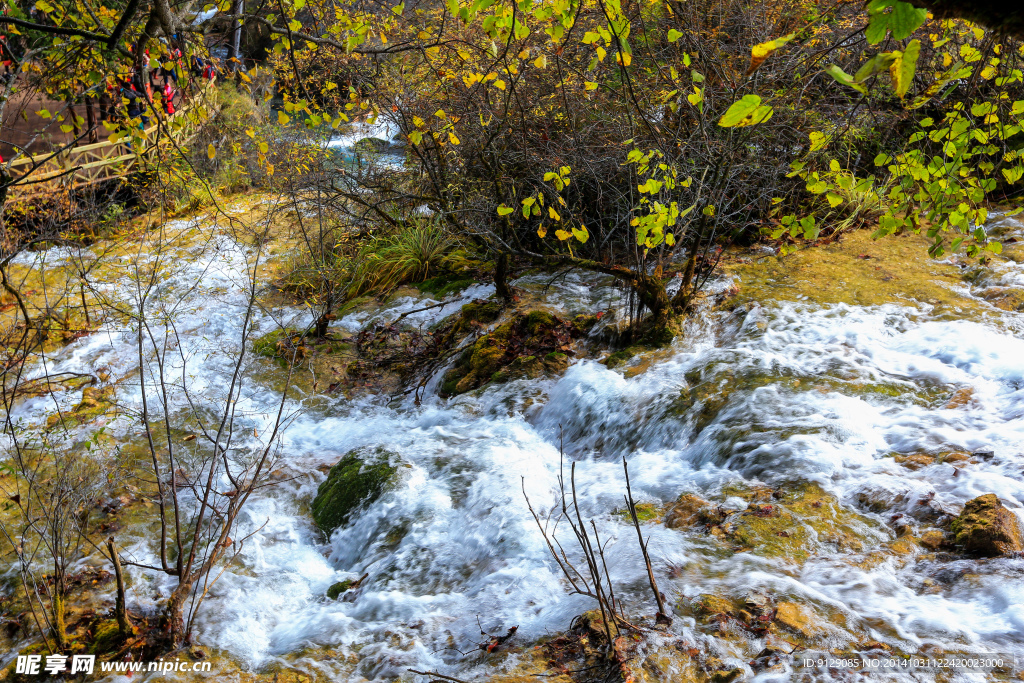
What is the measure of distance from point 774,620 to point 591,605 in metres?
0.87

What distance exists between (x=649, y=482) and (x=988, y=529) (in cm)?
186

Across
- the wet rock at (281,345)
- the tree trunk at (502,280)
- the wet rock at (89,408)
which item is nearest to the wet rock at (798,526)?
the tree trunk at (502,280)

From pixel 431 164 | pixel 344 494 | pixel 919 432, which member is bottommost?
pixel 344 494

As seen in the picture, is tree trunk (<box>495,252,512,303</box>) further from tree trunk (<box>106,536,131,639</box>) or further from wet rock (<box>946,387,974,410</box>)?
tree trunk (<box>106,536,131,639</box>)

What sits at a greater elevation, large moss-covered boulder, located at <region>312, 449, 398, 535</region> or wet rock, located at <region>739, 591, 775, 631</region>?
wet rock, located at <region>739, 591, 775, 631</region>

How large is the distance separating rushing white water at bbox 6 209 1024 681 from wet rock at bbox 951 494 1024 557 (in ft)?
0.29

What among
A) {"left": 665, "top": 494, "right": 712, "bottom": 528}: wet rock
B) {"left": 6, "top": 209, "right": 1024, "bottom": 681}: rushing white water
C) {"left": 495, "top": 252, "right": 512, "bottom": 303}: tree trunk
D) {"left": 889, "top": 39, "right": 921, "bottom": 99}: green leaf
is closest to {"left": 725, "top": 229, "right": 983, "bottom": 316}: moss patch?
{"left": 6, "top": 209, "right": 1024, "bottom": 681}: rushing white water

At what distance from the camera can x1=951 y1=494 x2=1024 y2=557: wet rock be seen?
9.60 feet

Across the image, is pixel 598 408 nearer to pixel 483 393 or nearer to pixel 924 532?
pixel 483 393

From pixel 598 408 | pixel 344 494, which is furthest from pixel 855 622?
pixel 344 494

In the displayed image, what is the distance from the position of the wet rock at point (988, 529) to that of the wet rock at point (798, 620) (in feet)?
2.97

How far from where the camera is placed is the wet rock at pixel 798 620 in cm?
271

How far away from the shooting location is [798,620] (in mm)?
2773

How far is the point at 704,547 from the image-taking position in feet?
11.1
